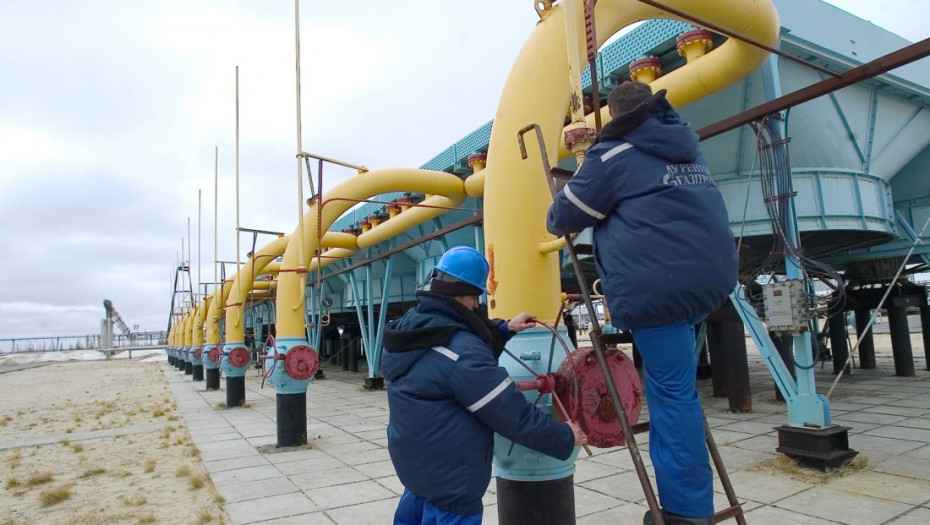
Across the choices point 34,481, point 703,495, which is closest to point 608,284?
point 703,495

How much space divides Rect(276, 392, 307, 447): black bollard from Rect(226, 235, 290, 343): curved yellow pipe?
4.35 meters

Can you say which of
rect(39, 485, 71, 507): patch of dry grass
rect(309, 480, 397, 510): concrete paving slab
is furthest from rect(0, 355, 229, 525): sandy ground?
rect(309, 480, 397, 510): concrete paving slab

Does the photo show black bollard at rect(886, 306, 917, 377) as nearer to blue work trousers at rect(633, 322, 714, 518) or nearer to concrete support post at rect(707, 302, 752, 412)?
concrete support post at rect(707, 302, 752, 412)

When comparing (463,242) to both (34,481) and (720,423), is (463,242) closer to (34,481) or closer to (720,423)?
(720,423)

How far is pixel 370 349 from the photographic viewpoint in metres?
15.9

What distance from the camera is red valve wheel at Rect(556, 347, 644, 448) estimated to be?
2312mm

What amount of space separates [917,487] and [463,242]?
32.0 feet

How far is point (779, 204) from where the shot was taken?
19.6 ft

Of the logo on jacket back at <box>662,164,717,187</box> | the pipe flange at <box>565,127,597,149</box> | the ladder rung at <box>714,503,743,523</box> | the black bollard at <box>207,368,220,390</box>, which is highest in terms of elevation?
the pipe flange at <box>565,127,597,149</box>

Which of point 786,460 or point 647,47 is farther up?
point 647,47

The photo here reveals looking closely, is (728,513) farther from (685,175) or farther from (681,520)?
(685,175)

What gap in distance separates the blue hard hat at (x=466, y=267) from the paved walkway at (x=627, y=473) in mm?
2633

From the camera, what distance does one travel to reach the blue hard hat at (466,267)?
2.33m

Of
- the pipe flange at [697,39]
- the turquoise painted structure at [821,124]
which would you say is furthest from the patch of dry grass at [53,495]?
the pipe flange at [697,39]
